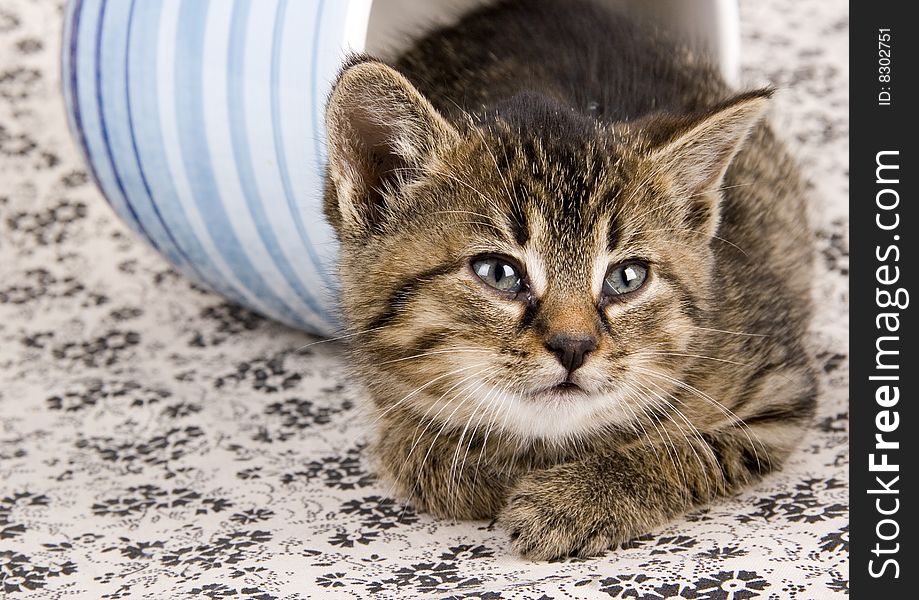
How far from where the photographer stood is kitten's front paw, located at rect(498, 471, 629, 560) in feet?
5.68

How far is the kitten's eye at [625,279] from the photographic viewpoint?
171 centimetres

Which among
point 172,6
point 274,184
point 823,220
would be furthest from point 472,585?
point 823,220

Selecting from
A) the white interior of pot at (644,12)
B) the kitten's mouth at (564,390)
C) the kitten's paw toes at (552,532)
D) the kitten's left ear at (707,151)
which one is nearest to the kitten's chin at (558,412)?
the kitten's mouth at (564,390)

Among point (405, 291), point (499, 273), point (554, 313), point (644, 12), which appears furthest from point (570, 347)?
point (644, 12)

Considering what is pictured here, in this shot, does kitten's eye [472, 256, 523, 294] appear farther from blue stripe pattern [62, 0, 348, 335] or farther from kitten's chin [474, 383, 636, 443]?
blue stripe pattern [62, 0, 348, 335]

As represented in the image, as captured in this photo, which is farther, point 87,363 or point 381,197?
point 87,363

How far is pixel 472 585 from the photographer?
1667mm

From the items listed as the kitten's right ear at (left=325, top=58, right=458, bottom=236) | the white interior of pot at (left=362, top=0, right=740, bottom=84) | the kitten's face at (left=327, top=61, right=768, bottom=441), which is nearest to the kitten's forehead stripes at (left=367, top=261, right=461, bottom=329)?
the kitten's face at (left=327, top=61, right=768, bottom=441)

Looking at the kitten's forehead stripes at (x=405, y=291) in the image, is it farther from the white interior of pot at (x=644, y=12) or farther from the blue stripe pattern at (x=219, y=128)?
the white interior of pot at (x=644, y=12)

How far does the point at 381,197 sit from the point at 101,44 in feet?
2.56

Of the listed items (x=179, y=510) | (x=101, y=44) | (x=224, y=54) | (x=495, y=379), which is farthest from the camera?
(x=101, y=44)

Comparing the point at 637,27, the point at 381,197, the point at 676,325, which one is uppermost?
the point at 637,27

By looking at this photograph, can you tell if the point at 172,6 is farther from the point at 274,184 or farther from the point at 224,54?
the point at 274,184

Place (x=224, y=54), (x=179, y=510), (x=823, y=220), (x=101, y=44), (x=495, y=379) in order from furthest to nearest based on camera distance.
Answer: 1. (x=823, y=220)
2. (x=101, y=44)
3. (x=224, y=54)
4. (x=179, y=510)
5. (x=495, y=379)
